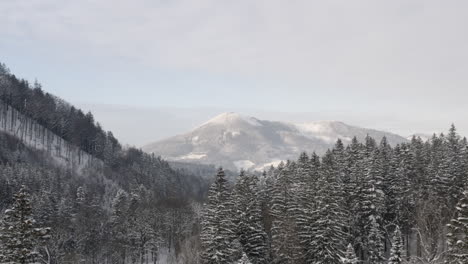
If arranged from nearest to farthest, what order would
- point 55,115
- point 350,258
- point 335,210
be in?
point 350,258 < point 335,210 < point 55,115

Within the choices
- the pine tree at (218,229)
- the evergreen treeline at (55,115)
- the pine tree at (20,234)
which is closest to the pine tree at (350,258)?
the pine tree at (218,229)

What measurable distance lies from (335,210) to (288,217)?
18.6 ft

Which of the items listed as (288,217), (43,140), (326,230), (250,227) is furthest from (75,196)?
(326,230)

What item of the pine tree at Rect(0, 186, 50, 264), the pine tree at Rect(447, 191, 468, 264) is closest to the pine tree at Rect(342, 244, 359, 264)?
the pine tree at Rect(447, 191, 468, 264)

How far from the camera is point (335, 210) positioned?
5312 centimetres

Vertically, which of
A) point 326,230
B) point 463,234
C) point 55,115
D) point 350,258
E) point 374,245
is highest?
point 55,115

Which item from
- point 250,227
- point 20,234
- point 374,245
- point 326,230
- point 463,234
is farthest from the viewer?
point 374,245

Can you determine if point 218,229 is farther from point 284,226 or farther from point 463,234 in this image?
point 463,234

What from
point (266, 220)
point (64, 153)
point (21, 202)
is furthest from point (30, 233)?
A: point (64, 153)

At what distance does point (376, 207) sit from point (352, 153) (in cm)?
2013

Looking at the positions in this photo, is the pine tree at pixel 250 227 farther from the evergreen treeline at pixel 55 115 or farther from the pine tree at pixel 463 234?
the evergreen treeline at pixel 55 115

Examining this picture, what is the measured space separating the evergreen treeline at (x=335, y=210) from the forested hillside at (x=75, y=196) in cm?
1145

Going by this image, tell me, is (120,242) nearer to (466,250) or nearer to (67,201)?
(67,201)

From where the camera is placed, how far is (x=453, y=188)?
2544 inches
